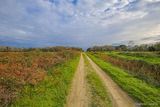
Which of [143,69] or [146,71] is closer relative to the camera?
[146,71]

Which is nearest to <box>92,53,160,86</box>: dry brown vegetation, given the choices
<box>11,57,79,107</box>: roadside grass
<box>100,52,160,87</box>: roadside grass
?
<box>100,52,160,87</box>: roadside grass

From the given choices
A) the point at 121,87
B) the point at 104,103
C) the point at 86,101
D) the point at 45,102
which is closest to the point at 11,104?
the point at 45,102

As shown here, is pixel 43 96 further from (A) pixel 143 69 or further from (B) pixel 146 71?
(A) pixel 143 69

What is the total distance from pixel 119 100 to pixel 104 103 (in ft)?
4.07

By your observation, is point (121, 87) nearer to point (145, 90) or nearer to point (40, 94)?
point (145, 90)

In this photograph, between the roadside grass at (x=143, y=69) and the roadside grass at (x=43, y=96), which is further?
the roadside grass at (x=143, y=69)

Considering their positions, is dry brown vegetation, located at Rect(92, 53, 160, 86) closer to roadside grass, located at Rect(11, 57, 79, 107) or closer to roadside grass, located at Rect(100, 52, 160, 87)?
roadside grass, located at Rect(100, 52, 160, 87)

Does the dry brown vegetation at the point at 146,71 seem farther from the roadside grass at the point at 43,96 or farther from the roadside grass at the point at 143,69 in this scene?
the roadside grass at the point at 43,96

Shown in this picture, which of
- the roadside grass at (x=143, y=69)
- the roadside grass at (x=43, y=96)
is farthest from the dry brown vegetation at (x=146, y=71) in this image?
the roadside grass at (x=43, y=96)

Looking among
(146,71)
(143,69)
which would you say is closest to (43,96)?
(146,71)

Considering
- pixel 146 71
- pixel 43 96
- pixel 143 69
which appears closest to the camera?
pixel 43 96

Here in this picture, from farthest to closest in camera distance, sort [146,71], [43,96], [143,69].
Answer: [143,69], [146,71], [43,96]

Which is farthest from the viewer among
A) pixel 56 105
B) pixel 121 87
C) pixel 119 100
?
pixel 121 87

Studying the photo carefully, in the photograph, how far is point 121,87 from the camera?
51.4 ft
